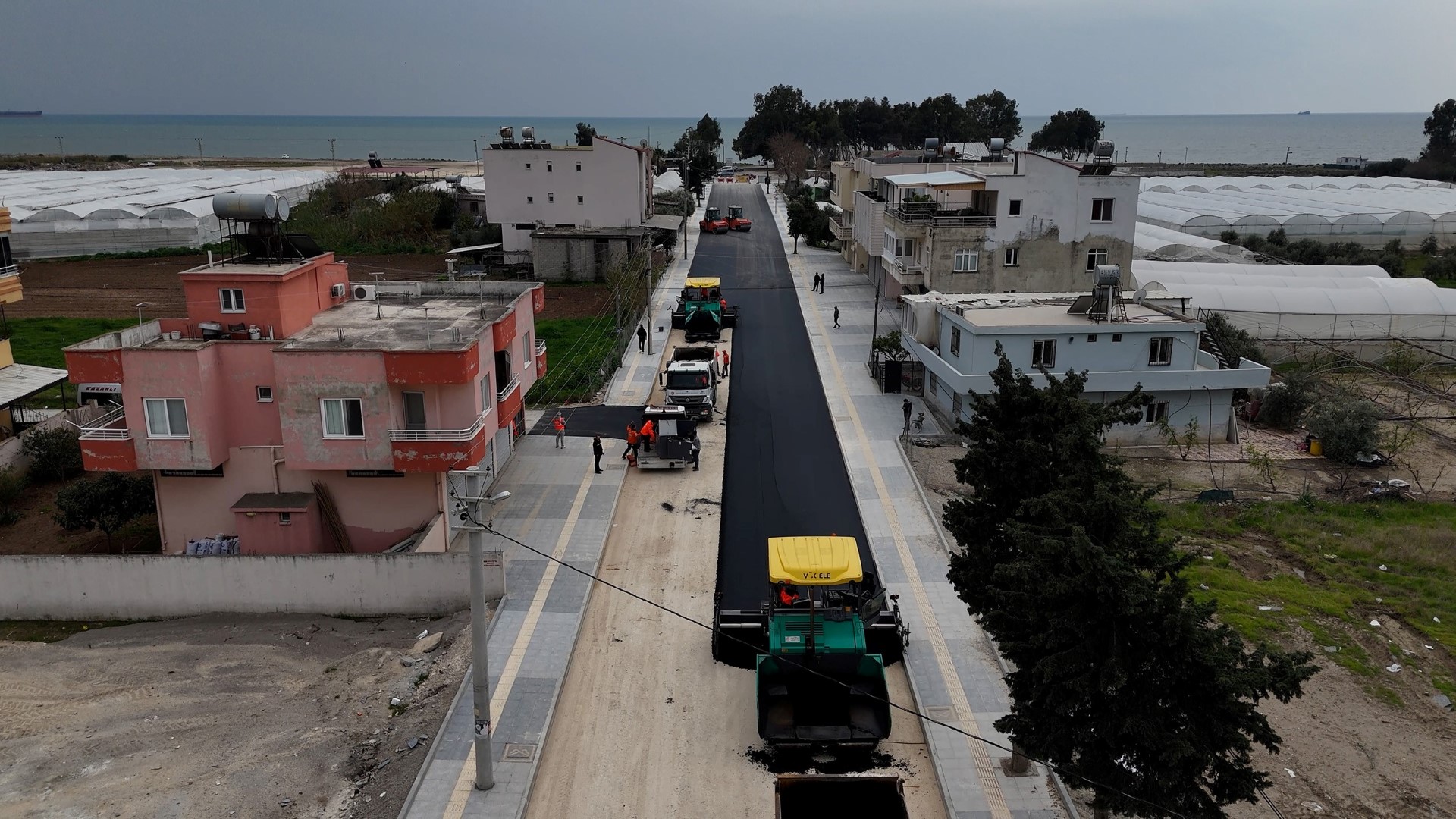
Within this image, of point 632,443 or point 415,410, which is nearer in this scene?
point 415,410

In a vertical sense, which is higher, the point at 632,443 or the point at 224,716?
the point at 632,443

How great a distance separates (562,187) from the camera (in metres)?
66.4

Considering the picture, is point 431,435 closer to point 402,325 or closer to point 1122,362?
point 402,325

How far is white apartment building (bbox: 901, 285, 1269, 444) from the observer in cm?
3300

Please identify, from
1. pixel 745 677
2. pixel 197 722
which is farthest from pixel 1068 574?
pixel 197 722

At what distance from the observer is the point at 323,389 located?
23203 mm

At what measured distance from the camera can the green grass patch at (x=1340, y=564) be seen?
71.1 ft

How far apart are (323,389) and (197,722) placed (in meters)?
7.81

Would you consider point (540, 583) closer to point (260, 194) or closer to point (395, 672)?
point (395, 672)

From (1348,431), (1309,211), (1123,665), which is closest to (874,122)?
(1309,211)

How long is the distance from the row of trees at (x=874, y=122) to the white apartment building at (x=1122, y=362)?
258ft

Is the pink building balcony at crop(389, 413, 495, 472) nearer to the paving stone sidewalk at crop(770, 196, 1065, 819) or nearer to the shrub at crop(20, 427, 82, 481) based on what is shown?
the paving stone sidewalk at crop(770, 196, 1065, 819)

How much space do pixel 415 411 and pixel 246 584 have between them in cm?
533

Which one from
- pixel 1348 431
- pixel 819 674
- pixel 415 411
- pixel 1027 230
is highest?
pixel 1027 230
